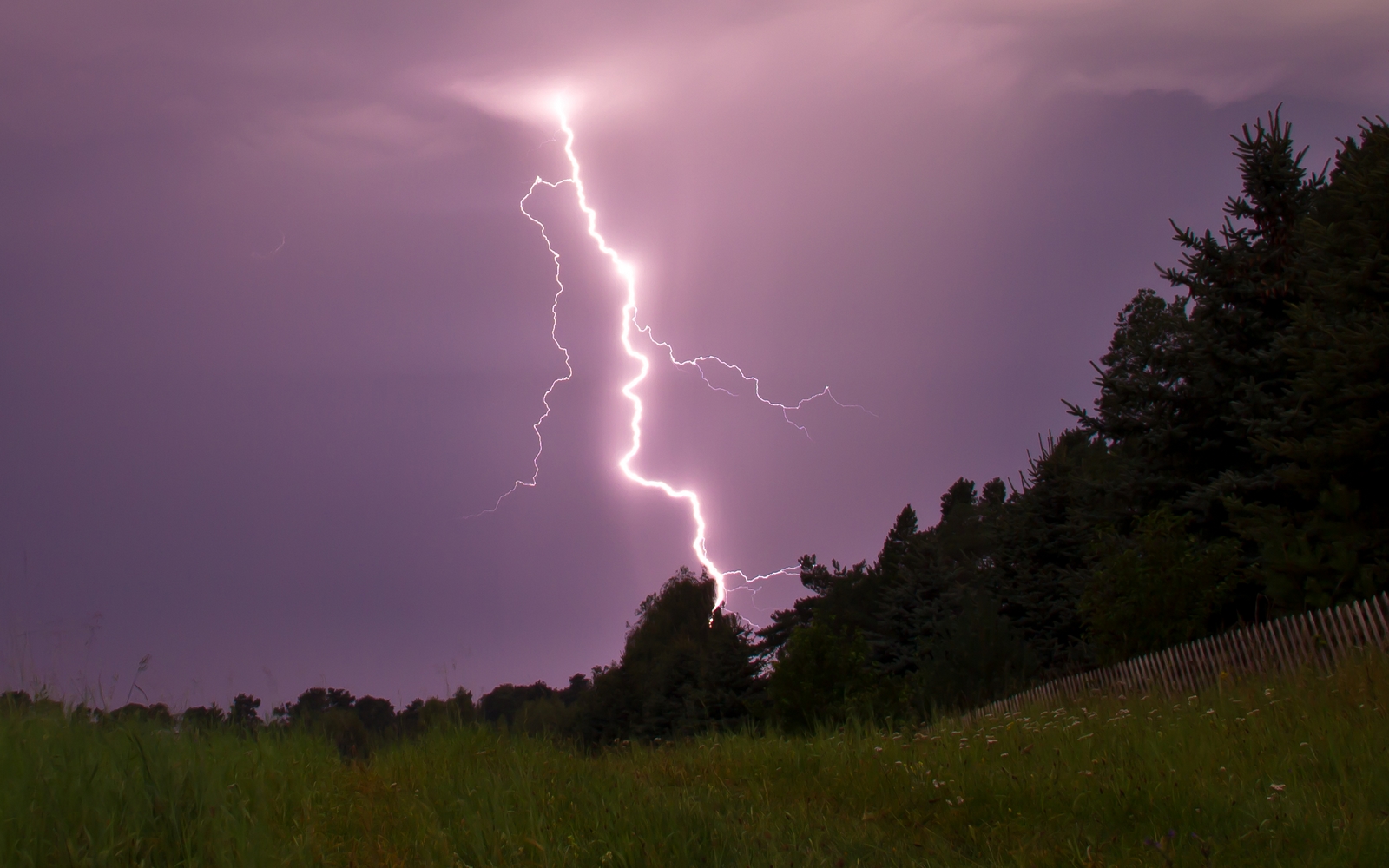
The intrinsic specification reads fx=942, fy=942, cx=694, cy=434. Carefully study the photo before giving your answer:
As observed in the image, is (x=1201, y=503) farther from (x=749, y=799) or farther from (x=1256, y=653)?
(x=749, y=799)

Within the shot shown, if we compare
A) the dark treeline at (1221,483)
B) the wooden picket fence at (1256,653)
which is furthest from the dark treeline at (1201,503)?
the wooden picket fence at (1256,653)

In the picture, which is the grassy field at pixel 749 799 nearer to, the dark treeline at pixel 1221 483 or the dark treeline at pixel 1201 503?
the dark treeline at pixel 1201 503

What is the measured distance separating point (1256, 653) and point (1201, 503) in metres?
7.55

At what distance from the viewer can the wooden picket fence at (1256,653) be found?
916 cm

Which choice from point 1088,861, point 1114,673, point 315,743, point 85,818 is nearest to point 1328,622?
point 1114,673

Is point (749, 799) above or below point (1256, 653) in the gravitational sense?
above

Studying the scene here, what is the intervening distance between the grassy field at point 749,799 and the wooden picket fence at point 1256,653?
8.07 ft

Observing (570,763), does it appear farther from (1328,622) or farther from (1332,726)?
(1328,622)

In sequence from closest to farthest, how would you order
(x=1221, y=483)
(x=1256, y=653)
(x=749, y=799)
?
(x=749, y=799)
(x=1256, y=653)
(x=1221, y=483)

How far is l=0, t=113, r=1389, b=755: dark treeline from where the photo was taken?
40.3ft

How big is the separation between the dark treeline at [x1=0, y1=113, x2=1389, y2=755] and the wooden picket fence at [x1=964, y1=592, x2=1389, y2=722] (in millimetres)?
2042

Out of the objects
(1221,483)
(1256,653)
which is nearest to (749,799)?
(1256,653)

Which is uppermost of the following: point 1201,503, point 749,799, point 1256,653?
point 1201,503

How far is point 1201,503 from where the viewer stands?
1727 cm
